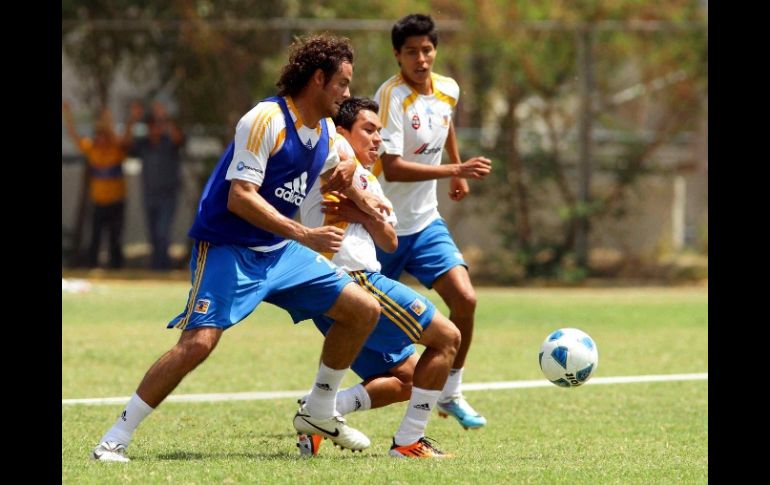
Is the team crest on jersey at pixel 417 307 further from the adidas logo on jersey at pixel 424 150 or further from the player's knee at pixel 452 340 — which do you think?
the adidas logo on jersey at pixel 424 150

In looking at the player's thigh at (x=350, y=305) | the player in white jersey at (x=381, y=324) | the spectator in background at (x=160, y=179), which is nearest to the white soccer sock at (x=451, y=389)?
the player in white jersey at (x=381, y=324)

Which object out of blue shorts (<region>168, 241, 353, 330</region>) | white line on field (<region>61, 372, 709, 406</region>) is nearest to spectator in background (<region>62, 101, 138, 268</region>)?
white line on field (<region>61, 372, 709, 406</region>)

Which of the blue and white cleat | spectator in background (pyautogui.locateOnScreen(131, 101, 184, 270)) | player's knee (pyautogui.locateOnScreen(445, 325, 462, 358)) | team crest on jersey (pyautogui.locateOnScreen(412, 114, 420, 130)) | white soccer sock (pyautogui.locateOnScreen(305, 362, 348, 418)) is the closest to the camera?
white soccer sock (pyautogui.locateOnScreen(305, 362, 348, 418))

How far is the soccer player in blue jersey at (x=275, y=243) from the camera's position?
6977 mm

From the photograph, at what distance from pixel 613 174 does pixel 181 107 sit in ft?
21.5

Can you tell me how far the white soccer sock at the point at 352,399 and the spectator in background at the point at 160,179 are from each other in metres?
12.4

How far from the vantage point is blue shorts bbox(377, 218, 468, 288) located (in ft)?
29.9

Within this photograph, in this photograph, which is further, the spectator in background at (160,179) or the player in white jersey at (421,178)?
the spectator in background at (160,179)

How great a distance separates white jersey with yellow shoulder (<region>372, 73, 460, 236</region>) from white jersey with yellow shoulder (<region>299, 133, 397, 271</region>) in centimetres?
111

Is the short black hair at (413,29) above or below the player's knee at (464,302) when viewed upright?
above

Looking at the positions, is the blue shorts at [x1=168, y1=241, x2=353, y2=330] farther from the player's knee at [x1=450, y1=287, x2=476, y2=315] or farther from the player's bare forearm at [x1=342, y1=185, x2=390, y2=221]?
the player's knee at [x1=450, y1=287, x2=476, y2=315]

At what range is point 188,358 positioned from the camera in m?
6.95

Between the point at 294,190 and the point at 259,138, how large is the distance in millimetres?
432
